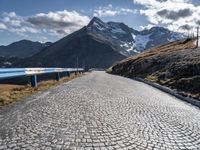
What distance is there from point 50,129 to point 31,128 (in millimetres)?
588

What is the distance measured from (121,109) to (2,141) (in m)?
5.49

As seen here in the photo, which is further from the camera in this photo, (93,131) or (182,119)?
(182,119)

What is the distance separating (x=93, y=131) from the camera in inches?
294

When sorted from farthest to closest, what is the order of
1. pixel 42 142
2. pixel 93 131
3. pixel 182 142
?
pixel 93 131, pixel 182 142, pixel 42 142

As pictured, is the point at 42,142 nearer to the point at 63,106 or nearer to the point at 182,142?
the point at 182,142

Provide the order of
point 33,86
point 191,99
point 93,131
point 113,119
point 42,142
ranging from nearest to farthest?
point 42,142 < point 93,131 < point 113,119 < point 191,99 < point 33,86

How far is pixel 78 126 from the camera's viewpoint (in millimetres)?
7930

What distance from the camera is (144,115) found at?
990 centimetres

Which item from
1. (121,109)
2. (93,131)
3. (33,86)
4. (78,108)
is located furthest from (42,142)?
(33,86)

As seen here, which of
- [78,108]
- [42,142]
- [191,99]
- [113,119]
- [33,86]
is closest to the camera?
[42,142]

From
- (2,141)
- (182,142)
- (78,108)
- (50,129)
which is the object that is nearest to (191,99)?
(78,108)

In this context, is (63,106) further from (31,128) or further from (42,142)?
(42,142)

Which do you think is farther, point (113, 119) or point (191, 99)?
point (191, 99)

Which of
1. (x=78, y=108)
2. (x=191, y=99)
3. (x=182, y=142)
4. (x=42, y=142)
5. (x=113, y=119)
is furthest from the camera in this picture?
(x=191, y=99)
